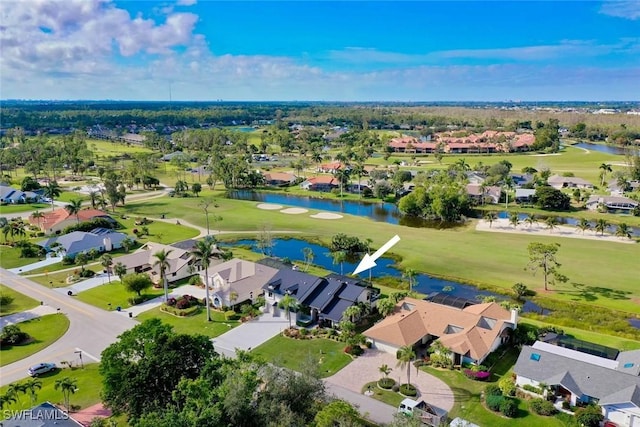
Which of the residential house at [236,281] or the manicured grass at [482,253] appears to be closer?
the residential house at [236,281]

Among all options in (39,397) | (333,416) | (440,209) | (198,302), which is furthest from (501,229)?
(39,397)

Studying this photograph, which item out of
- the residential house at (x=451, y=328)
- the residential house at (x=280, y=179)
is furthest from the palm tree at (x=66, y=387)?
the residential house at (x=280, y=179)

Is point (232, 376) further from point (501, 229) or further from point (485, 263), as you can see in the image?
point (501, 229)

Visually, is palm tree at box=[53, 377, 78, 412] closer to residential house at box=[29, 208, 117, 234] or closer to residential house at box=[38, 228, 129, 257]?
residential house at box=[38, 228, 129, 257]

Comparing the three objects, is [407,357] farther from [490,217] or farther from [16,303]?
[490,217]

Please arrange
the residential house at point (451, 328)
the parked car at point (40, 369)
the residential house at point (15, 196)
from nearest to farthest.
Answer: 1. the parked car at point (40, 369)
2. the residential house at point (451, 328)
3. the residential house at point (15, 196)

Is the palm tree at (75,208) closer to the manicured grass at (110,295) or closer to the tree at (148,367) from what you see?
the manicured grass at (110,295)

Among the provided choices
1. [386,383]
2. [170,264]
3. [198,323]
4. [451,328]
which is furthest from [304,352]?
Result: [170,264]

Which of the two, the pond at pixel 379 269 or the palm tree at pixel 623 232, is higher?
the palm tree at pixel 623 232
